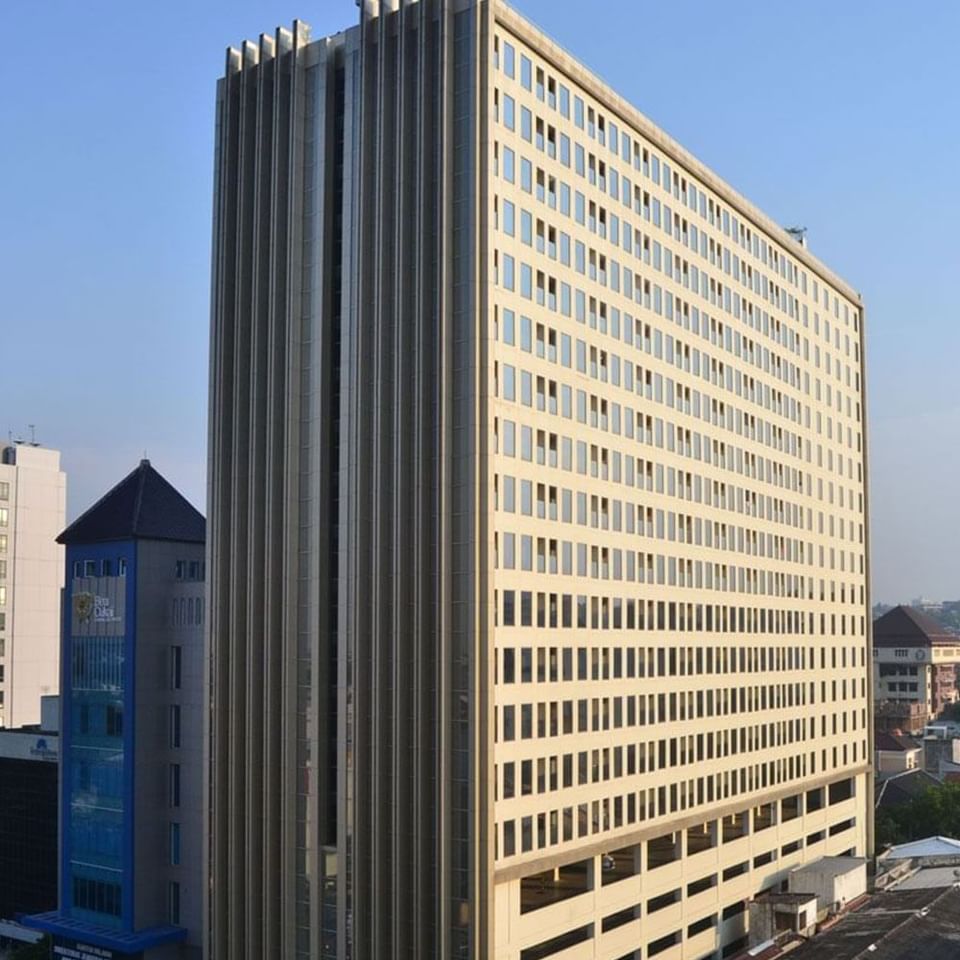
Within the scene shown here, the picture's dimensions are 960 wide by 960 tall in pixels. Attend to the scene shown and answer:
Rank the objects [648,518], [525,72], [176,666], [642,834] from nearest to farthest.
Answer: [525,72], [642,834], [176,666], [648,518]

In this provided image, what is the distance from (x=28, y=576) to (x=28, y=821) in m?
58.5

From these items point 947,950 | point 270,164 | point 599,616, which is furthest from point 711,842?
point 270,164

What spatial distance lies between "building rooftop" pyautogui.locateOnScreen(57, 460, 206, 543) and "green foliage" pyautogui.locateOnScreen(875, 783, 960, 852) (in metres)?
83.5

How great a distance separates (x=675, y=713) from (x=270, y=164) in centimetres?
4087

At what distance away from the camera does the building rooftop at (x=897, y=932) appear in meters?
77.9

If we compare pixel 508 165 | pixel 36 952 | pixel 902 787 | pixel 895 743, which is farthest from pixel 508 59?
pixel 895 743

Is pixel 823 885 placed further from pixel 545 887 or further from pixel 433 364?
pixel 433 364

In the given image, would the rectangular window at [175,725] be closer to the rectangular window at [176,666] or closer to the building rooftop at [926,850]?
the rectangular window at [176,666]

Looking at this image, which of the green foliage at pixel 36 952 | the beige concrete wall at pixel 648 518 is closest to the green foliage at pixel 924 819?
the beige concrete wall at pixel 648 518

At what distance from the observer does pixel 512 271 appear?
68062 mm

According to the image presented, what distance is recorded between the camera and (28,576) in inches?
5886

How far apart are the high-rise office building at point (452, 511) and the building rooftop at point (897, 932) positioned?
26.6ft

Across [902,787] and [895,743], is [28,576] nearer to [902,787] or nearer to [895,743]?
[902,787]

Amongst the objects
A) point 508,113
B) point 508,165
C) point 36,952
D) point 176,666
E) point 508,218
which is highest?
point 508,113
